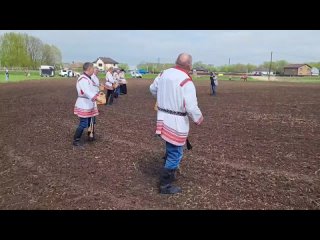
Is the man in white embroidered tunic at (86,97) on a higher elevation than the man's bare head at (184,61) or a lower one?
lower

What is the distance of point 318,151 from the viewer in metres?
7.13

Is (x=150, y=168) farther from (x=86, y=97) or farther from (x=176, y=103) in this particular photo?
(x=86, y=97)

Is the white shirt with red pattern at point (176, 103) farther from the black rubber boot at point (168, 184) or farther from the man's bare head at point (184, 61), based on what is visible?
the black rubber boot at point (168, 184)

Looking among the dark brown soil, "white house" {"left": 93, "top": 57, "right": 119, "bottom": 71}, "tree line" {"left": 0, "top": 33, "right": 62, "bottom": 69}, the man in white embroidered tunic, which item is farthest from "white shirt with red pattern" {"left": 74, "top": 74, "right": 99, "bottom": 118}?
"white house" {"left": 93, "top": 57, "right": 119, "bottom": 71}

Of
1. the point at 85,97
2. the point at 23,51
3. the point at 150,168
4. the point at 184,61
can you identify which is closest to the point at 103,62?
the point at 23,51

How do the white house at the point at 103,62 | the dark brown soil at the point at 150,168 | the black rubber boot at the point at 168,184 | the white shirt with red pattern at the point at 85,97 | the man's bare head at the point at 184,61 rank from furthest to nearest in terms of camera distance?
the white house at the point at 103,62 < the white shirt with red pattern at the point at 85,97 < the black rubber boot at the point at 168,184 < the man's bare head at the point at 184,61 < the dark brown soil at the point at 150,168

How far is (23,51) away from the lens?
3895 inches

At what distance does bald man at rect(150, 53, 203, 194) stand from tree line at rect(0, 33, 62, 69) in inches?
4035

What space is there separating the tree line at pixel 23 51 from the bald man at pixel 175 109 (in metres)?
102

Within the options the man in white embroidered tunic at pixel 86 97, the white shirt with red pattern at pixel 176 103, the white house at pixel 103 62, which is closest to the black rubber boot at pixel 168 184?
the white shirt with red pattern at pixel 176 103

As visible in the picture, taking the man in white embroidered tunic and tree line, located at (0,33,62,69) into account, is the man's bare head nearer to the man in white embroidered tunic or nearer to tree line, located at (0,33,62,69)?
the man in white embroidered tunic

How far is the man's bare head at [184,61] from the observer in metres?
4.69
